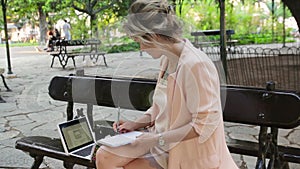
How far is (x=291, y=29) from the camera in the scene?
1936 cm

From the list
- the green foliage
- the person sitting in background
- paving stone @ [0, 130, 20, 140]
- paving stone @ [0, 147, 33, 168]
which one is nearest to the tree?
the person sitting in background

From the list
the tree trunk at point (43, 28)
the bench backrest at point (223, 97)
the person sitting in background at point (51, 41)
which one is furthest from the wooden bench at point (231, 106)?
the tree trunk at point (43, 28)

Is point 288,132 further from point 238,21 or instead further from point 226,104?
point 238,21

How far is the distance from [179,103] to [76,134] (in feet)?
3.32

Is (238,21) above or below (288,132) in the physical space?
above

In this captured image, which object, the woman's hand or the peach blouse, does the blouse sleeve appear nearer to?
the peach blouse

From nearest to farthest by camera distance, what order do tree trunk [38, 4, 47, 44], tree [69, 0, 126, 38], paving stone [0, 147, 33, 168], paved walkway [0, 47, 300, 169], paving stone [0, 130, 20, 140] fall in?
paved walkway [0, 47, 300, 169] → paving stone [0, 147, 33, 168] → paving stone [0, 130, 20, 140] → tree [69, 0, 126, 38] → tree trunk [38, 4, 47, 44]

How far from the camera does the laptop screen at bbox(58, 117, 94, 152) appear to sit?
2.22m

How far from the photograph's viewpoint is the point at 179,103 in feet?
4.75

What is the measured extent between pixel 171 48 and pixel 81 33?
1429 centimetres

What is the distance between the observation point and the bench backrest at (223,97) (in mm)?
1765

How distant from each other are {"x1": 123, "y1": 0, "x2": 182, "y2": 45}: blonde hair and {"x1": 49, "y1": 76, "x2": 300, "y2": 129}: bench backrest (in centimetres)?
54

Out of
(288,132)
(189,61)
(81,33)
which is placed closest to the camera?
(189,61)

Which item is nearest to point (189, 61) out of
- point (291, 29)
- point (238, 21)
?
point (238, 21)
